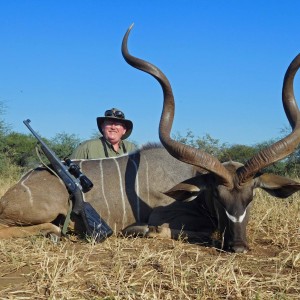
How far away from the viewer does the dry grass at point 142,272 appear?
2016 millimetres

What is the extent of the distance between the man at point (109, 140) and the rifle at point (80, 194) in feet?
3.33

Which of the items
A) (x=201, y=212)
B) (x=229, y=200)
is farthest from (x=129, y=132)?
(x=229, y=200)

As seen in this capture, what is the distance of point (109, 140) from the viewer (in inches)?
196

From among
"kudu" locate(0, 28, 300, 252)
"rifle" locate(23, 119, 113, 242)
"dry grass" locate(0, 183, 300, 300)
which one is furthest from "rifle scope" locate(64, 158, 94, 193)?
"dry grass" locate(0, 183, 300, 300)

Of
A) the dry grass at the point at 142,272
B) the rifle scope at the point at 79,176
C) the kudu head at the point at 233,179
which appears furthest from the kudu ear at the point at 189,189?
the rifle scope at the point at 79,176

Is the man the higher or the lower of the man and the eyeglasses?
the lower

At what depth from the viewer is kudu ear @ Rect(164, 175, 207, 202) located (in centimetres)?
333

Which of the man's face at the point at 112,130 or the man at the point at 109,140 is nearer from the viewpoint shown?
the man at the point at 109,140

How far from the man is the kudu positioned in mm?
778

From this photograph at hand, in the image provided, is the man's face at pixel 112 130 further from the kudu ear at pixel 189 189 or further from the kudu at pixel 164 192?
the kudu ear at pixel 189 189

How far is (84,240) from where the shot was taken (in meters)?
3.31

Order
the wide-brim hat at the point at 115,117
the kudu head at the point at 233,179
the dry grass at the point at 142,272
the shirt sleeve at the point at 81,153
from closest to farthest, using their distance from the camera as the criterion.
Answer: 1. the dry grass at the point at 142,272
2. the kudu head at the point at 233,179
3. the shirt sleeve at the point at 81,153
4. the wide-brim hat at the point at 115,117

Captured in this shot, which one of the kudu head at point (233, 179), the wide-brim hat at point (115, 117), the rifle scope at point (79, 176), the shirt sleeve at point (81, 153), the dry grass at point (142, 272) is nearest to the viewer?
the dry grass at point (142, 272)

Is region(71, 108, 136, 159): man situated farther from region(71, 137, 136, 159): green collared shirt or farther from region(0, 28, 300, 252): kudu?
region(0, 28, 300, 252): kudu
